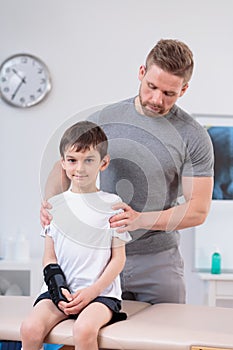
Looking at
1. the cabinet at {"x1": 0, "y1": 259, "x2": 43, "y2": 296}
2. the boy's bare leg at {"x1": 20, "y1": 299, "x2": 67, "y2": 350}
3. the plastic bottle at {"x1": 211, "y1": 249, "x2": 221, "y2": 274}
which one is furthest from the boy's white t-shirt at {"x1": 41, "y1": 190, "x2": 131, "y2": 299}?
the plastic bottle at {"x1": 211, "y1": 249, "x2": 221, "y2": 274}

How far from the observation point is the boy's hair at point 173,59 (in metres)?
1.54

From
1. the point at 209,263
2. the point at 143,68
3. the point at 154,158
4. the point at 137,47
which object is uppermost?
the point at 137,47

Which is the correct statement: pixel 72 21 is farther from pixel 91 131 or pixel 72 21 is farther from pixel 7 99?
pixel 91 131

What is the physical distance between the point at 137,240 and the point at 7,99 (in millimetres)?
1793

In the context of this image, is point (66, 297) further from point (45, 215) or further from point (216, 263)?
point (216, 263)

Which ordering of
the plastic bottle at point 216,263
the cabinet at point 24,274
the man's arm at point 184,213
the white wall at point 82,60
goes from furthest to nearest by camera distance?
the white wall at point 82,60 < the plastic bottle at point 216,263 < the cabinet at point 24,274 < the man's arm at point 184,213

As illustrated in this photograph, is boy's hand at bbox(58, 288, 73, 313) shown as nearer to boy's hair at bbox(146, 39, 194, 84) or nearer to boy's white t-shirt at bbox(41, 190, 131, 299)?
boy's white t-shirt at bbox(41, 190, 131, 299)

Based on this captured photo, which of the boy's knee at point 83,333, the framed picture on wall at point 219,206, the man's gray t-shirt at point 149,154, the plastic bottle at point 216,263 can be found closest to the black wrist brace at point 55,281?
the boy's knee at point 83,333

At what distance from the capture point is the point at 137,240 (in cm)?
179

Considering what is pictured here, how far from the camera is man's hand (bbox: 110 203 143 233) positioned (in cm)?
153

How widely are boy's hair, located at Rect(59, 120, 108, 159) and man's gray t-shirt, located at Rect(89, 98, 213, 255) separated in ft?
0.13

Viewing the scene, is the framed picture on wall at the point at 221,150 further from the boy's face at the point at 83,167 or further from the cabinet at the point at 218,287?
the boy's face at the point at 83,167

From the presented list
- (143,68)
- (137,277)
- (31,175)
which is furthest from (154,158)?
(31,175)

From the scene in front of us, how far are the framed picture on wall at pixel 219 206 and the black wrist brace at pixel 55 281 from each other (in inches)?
77.0
